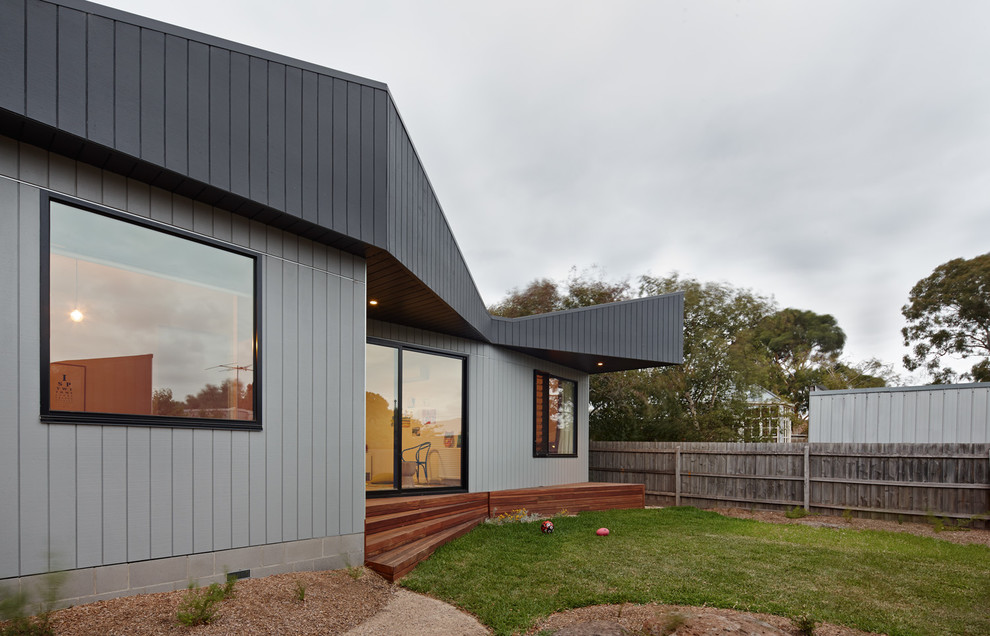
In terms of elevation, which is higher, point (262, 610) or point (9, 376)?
point (9, 376)

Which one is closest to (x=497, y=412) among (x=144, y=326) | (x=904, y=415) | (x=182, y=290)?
(x=182, y=290)

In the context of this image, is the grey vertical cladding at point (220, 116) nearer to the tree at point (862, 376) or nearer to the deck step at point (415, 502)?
the deck step at point (415, 502)

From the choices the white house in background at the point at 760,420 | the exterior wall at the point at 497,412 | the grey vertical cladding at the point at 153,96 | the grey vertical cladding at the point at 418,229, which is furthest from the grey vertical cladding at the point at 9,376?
the white house in background at the point at 760,420

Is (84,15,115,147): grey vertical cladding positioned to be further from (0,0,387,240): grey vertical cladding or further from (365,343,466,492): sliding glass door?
(365,343,466,492): sliding glass door

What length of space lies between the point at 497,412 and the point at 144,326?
5.71 meters

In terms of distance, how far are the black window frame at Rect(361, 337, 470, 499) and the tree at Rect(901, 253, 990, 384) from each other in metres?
19.7

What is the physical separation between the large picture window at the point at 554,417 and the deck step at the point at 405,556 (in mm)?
3598

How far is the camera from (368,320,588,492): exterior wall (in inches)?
305

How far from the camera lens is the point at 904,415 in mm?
9805

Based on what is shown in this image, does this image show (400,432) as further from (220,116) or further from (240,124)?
(220,116)

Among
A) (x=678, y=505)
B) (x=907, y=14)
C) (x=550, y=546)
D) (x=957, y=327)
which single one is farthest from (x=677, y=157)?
(x=957, y=327)

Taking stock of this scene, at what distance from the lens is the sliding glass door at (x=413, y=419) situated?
22.1ft

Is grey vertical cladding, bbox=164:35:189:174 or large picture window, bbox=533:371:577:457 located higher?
grey vertical cladding, bbox=164:35:189:174

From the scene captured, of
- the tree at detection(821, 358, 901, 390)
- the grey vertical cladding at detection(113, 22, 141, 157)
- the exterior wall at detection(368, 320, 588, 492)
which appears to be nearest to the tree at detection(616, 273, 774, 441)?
the exterior wall at detection(368, 320, 588, 492)
